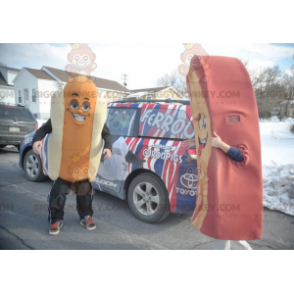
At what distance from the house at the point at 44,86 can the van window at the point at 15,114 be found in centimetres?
277

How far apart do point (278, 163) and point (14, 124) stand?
6.79 metres

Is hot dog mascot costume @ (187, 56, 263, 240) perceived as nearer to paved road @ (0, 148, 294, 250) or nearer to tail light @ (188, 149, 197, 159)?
tail light @ (188, 149, 197, 159)

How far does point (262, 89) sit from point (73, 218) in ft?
10.2

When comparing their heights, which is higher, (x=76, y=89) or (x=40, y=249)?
(x=76, y=89)

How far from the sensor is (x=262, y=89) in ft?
8.92

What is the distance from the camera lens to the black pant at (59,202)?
8.18 feet

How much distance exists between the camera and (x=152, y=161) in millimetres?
2709

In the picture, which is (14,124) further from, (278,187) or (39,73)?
(278,187)

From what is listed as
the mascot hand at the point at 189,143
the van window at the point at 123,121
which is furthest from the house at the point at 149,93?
the mascot hand at the point at 189,143

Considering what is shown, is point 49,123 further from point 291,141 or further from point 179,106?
point 291,141

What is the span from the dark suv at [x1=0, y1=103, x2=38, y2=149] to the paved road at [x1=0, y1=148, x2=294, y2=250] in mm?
2997

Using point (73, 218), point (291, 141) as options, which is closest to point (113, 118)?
point (73, 218)

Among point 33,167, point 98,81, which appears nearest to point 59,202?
point 98,81

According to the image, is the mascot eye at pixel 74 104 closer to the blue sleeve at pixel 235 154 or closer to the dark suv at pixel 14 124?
the blue sleeve at pixel 235 154
